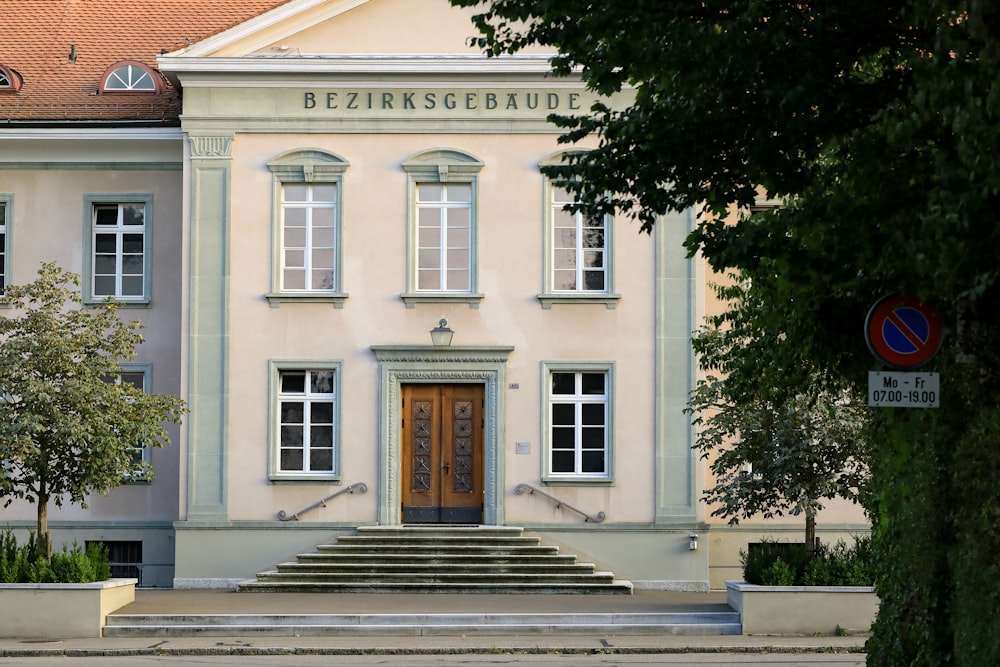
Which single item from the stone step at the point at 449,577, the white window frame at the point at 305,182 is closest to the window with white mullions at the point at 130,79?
the white window frame at the point at 305,182

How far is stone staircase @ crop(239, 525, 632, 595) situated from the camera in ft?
74.9

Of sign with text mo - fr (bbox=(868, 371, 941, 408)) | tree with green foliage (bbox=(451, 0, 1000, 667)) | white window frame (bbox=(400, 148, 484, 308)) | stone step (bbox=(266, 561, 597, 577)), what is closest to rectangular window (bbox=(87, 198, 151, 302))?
white window frame (bbox=(400, 148, 484, 308))

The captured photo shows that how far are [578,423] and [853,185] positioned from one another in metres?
15.1

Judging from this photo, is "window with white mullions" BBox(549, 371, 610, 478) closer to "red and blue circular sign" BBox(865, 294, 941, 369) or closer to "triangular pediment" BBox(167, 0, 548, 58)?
"triangular pediment" BBox(167, 0, 548, 58)

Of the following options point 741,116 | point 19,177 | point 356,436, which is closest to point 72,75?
point 19,177

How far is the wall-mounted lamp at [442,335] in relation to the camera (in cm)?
2453

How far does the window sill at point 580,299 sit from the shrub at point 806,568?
6.08 m

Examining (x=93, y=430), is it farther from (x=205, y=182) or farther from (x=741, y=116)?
(x=741, y=116)

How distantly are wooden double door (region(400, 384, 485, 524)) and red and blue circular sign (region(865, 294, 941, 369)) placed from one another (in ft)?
48.5

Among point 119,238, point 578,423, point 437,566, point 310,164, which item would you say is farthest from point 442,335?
point 119,238

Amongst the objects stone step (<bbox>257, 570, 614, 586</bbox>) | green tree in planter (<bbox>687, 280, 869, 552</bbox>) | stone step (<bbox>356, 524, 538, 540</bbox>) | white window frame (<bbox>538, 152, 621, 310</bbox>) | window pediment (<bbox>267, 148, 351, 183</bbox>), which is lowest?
stone step (<bbox>257, 570, 614, 586</bbox>)

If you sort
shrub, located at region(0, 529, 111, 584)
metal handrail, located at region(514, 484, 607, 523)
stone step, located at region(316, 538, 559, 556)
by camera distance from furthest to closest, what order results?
metal handrail, located at region(514, 484, 607, 523)
stone step, located at region(316, 538, 559, 556)
shrub, located at region(0, 529, 111, 584)

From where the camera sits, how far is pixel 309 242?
2495 centimetres

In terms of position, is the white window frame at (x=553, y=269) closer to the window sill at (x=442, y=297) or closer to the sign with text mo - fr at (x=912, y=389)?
the window sill at (x=442, y=297)
